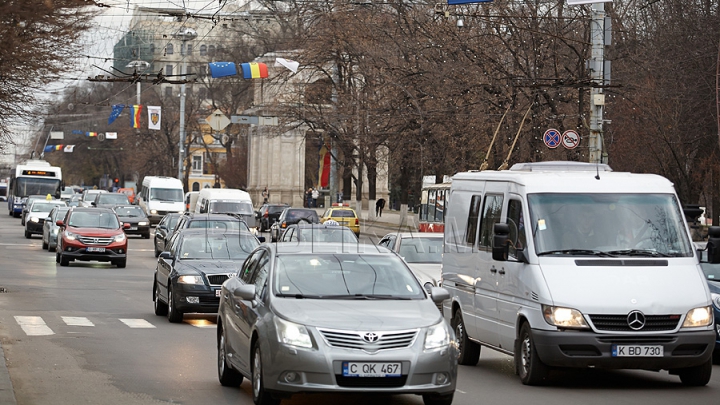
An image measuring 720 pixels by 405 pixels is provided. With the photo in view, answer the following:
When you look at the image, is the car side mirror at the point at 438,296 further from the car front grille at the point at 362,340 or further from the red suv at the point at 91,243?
the red suv at the point at 91,243

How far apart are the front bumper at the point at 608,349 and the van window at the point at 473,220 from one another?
103 inches

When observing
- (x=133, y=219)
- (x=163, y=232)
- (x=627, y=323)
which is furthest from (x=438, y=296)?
(x=133, y=219)

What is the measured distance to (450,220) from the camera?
48.0 feet

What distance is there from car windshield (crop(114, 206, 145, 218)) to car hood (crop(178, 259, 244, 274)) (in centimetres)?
3208

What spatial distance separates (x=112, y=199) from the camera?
56.4 meters

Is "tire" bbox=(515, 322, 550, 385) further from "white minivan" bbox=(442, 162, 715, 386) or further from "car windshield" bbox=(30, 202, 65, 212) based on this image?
"car windshield" bbox=(30, 202, 65, 212)

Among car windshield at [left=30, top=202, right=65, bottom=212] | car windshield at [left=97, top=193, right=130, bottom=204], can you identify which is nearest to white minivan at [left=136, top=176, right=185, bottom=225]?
car windshield at [left=97, top=193, right=130, bottom=204]

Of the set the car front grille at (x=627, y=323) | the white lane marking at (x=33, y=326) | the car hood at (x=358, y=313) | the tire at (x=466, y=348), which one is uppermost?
the car hood at (x=358, y=313)

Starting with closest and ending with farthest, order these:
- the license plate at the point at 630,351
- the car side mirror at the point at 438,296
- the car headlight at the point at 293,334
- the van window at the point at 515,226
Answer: the car headlight at the point at 293,334 → the car side mirror at the point at 438,296 → the license plate at the point at 630,351 → the van window at the point at 515,226

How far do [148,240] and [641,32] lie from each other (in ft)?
74.0

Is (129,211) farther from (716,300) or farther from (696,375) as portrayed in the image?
(696,375)

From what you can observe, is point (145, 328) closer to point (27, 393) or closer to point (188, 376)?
point (188, 376)

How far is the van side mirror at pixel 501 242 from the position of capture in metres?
11.8

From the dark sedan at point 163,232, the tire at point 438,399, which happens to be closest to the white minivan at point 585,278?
the tire at point 438,399
